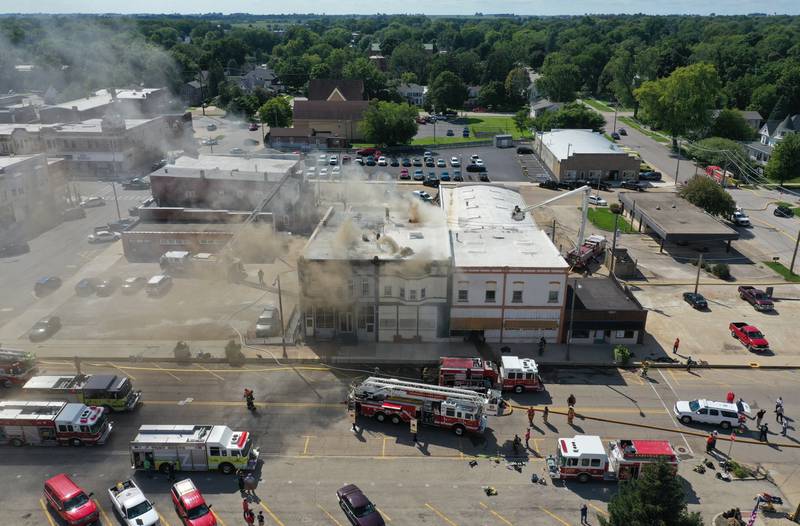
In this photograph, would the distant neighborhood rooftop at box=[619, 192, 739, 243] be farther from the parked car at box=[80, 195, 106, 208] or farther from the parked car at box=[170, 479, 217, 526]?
the parked car at box=[80, 195, 106, 208]

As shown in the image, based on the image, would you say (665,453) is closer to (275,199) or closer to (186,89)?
(275,199)

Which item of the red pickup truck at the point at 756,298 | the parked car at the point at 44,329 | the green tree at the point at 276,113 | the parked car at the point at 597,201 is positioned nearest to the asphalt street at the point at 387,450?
the parked car at the point at 44,329

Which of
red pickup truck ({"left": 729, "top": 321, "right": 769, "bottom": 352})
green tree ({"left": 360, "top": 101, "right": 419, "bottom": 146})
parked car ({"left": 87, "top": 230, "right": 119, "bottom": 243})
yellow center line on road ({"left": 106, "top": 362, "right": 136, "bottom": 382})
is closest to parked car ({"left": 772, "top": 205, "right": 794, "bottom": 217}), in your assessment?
red pickup truck ({"left": 729, "top": 321, "right": 769, "bottom": 352})

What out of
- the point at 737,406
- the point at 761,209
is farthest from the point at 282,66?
the point at 737,406

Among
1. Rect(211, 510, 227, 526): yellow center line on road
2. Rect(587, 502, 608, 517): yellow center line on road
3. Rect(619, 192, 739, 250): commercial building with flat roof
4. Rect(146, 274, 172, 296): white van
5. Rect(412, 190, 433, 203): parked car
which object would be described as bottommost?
Rect(587, 502, 608, 517): yellow center line on road

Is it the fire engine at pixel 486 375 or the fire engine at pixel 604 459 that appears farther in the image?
the fire engine at pixel 486 375

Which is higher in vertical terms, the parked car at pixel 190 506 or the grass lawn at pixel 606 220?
the parked car at pixel 190 506

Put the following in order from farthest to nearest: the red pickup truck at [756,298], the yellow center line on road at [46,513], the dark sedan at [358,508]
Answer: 1. the red pickup truck at [756,298]
2. the yellow center line on road at [46,513]
3. the dark sedan at [358,508]

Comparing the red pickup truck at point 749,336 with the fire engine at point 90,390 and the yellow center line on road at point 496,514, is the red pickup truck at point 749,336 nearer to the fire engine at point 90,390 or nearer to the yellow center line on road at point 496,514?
the yellow center line on road at point 496,514
